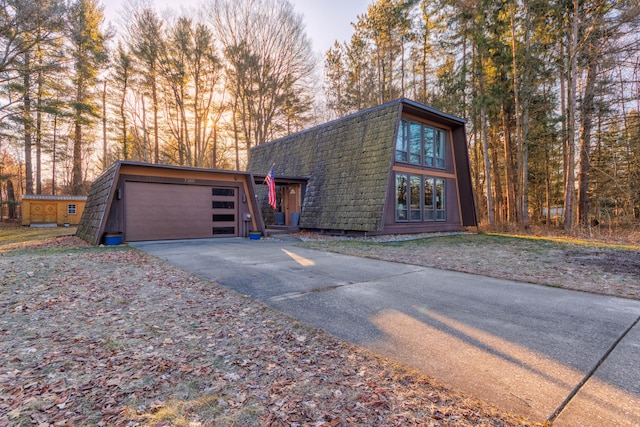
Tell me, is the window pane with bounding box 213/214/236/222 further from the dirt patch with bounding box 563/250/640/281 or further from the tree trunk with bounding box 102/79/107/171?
the tree trunk with bounding box 102/79/107/171

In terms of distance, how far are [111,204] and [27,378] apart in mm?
9051

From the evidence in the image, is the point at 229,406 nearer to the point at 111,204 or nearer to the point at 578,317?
the point at 578,317

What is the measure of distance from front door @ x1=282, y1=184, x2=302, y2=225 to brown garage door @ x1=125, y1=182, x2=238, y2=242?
345 centimetres

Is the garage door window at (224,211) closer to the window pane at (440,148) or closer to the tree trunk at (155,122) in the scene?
the window pane at (440,148)

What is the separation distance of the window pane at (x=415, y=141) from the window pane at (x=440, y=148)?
49.3 inches

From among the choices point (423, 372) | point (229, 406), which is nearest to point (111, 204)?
point (229, 406)

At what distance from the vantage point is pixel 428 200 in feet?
41.7

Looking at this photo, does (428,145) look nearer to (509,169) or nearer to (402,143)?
(402,143)

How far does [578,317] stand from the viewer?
3277 millimetres

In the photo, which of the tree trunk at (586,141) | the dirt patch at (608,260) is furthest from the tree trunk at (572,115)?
the dirt patch at (608,260)

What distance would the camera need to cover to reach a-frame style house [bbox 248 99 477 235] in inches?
431

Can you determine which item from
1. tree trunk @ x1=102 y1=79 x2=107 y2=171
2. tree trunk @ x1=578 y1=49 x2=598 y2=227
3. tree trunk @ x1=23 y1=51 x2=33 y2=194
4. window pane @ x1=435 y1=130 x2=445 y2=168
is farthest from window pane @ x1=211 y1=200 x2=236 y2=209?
tree trunk @ x1=102 y1=79 x2=107 y2=171

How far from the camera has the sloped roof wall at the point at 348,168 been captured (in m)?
10.8

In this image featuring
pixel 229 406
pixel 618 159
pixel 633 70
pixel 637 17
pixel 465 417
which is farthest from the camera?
pixel 618 159
